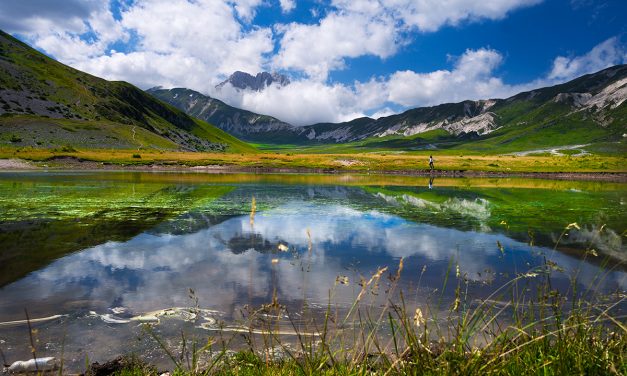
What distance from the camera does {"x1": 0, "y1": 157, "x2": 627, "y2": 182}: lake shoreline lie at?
9196 centimetres

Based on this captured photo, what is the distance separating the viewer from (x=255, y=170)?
10250 centimetres

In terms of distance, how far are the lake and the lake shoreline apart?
65.9m

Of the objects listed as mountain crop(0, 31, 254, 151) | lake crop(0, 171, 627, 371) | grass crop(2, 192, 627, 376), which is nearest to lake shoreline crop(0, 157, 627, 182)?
mountain crop(0, 31, 254, 151)

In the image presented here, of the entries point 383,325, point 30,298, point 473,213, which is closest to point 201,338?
point 383,325

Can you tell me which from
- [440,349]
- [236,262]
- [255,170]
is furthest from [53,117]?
[440,349]

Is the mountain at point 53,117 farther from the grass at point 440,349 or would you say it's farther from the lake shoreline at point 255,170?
the grass at point 440,349

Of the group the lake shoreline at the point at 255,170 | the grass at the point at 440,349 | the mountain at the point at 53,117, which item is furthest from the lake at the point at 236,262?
the mountain at the point at 53,117

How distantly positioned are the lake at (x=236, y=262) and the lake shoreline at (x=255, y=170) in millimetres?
65917

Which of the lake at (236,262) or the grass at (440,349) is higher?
the grass at (440,349)

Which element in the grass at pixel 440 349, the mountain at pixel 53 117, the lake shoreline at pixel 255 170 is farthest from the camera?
the mountain at pixel 53 117

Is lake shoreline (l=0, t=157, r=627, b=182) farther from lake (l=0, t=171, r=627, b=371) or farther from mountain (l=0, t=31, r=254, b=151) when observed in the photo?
lake (l=0, t=171, r=627, b=371)

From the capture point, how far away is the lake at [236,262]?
9578 millimetres

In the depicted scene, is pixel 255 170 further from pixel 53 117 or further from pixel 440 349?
pixel 53 117

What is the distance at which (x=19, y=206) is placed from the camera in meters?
30.2
